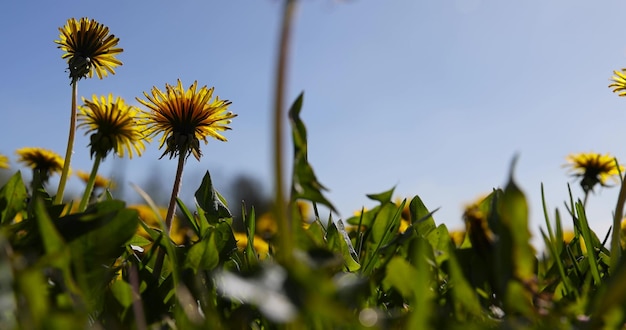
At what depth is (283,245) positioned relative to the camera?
63 cm

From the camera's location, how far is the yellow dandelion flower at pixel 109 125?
1.59 meters

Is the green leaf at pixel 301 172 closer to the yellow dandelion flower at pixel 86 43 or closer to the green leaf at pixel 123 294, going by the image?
the green leaf at pixel 123 294

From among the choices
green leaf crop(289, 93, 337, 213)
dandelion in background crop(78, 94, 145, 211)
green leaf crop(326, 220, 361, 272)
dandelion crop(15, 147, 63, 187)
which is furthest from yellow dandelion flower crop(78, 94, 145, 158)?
dandelion crop(15, 147, 63, 187)

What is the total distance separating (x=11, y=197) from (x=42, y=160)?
6.36 feet

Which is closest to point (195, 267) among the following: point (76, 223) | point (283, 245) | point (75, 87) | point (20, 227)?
point (76, 223)

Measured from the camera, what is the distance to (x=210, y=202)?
1437mm

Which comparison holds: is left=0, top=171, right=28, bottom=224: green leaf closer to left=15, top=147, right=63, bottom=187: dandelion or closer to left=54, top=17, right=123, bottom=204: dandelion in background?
left=54, top=17, right=123, bottom=204: dandelion in background

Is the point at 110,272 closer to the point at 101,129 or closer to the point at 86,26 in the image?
the point at 101,129

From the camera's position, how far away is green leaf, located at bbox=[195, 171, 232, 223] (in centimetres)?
142

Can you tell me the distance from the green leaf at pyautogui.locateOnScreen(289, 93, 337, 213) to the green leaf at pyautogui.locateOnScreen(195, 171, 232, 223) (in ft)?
2.23

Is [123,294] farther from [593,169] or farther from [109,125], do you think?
[593,169]

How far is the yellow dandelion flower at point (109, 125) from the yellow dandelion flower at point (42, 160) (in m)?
1.51

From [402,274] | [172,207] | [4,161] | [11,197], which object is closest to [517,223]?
[402,274]

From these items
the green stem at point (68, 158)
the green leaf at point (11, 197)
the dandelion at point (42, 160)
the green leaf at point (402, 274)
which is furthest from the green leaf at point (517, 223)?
the dandelion at point (42, 160)
